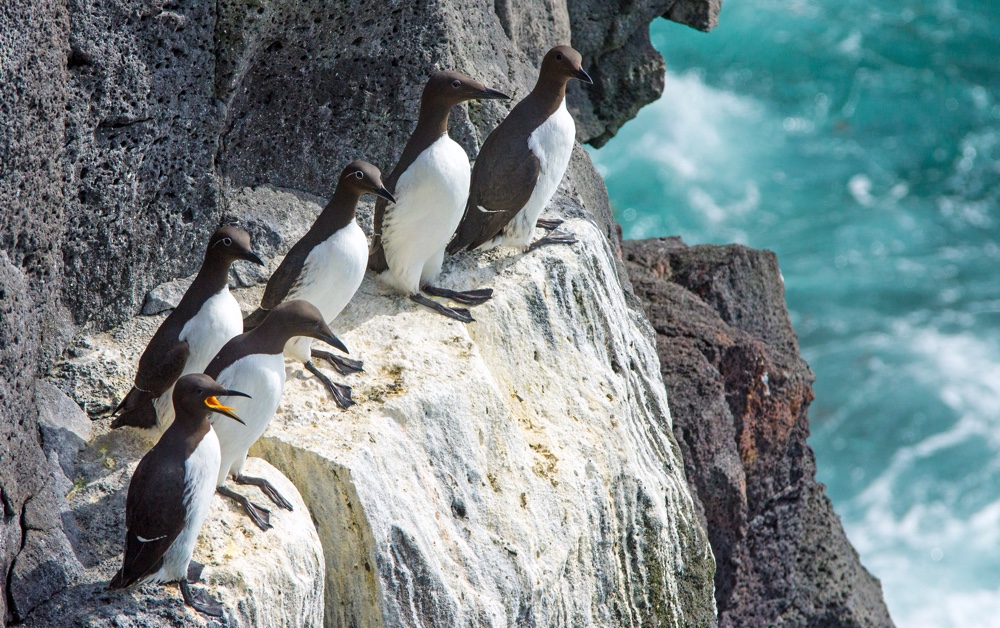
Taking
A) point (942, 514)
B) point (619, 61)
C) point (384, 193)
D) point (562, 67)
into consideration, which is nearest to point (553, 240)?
point (562, 67)

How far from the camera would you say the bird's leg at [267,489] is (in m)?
5.01

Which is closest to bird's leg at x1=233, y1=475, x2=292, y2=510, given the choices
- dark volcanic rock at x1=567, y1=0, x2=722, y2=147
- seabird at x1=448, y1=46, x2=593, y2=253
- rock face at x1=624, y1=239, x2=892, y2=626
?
seabird at x1=448, y1=46, x2=593, y2=253

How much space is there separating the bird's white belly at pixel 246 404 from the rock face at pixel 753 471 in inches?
135

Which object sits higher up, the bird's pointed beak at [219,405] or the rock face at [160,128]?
the rock face at [160,128]

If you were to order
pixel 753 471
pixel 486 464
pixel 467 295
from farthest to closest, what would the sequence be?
pixel 753 471 → pixel 467 295 → pixel 486 464

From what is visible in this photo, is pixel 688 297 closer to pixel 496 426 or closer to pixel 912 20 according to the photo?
pixel 496 426

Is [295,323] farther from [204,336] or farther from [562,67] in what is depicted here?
[562,67]

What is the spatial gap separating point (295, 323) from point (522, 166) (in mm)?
1898

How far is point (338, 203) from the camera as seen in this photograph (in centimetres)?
580

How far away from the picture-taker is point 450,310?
6.22 metres

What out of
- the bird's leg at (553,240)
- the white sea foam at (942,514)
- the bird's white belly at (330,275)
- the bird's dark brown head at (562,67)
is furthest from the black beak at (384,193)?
the white sea foam at (942,514)

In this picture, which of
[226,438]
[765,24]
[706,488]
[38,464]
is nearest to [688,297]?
[706,488]

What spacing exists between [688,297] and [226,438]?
469cm

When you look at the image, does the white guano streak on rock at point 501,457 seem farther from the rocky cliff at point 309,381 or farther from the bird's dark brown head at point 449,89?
the bird's dark brown head at point 449,89
